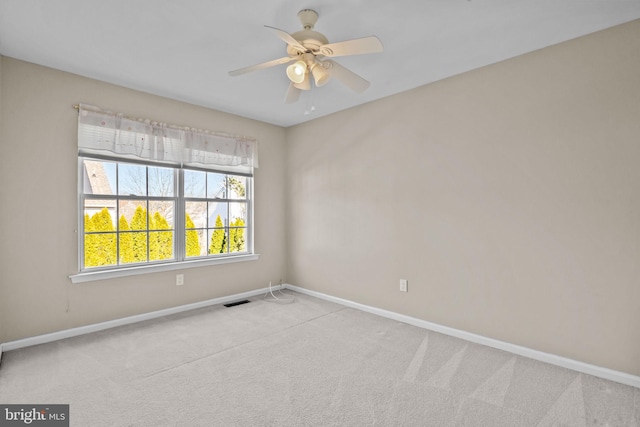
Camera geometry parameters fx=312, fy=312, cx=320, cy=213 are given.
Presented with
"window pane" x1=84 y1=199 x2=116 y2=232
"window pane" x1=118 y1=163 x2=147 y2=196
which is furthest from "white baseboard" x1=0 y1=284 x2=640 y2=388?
"window pane" x1=118 y1=163 x2=147 y2=196

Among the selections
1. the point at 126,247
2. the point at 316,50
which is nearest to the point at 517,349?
the point at 316,50

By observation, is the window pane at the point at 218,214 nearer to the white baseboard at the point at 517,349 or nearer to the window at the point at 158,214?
the window at the point at 158,214

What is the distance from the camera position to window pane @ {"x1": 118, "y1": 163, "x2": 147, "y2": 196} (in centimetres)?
330

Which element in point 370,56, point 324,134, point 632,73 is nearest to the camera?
point 632,73

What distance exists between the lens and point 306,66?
215cm


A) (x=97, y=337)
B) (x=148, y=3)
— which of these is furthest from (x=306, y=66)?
(x=97, y=337)

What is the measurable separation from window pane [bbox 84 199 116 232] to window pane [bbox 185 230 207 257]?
0.81 metres

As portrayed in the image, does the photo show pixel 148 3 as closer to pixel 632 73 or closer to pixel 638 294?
pixel 632 73

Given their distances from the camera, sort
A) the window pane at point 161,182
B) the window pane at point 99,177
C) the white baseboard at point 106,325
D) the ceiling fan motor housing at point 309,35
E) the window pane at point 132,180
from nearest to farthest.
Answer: the ceiling fan motor housing at point 309,35 < the white baseboard at point 106,325 < the window pane at point 99,177 < the window pane at point 132,180 < the window pane at point 161,182

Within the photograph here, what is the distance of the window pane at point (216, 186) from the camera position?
13.3 feet

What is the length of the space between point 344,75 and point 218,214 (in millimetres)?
2640

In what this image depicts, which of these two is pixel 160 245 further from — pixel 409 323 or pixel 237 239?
pixel 409 323

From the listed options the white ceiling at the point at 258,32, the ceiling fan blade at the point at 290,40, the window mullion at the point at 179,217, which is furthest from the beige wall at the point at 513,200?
the window mullion at the point at 179,217

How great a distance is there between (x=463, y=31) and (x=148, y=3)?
215 centimetres
